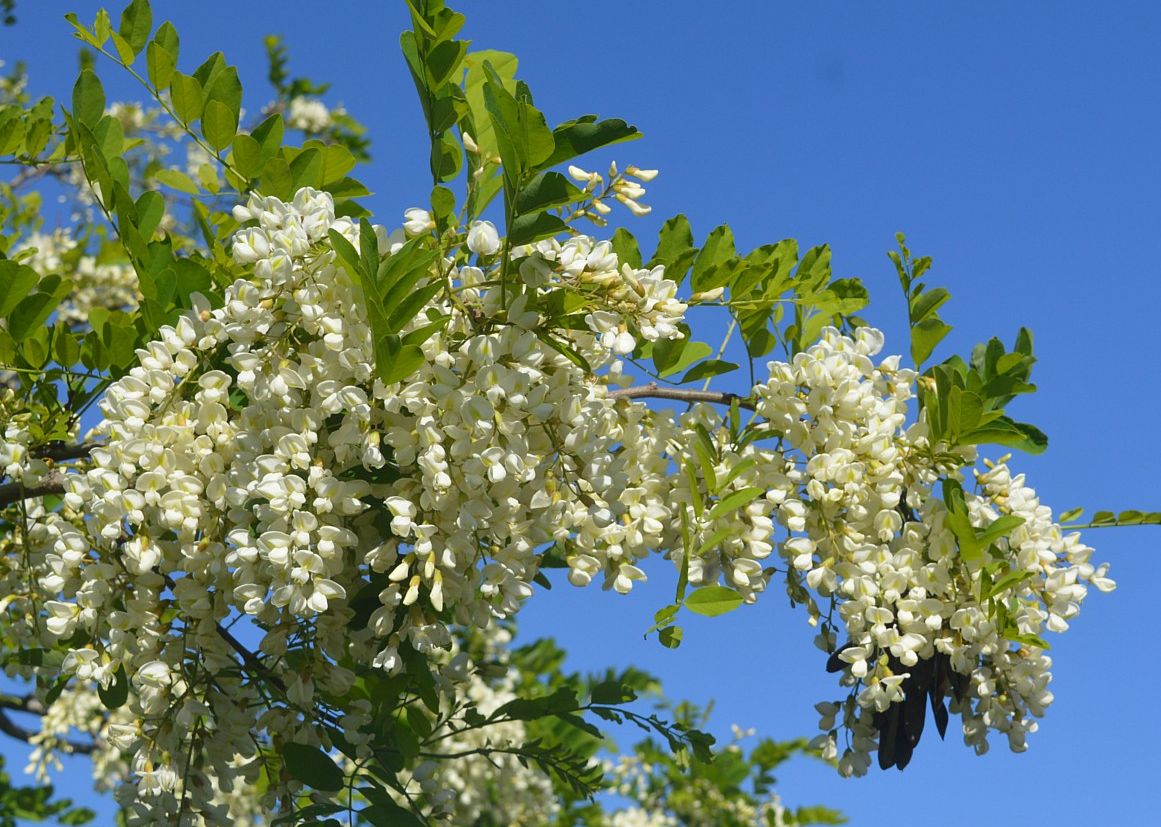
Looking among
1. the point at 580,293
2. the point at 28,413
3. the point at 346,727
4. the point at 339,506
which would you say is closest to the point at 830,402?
the point at 580,293

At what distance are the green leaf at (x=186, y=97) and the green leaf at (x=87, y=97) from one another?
→ 12 centimetres

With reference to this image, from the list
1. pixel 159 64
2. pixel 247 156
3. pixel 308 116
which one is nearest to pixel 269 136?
pixel 247 156

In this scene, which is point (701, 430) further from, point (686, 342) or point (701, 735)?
point (701, 735)

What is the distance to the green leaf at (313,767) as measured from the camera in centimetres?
175

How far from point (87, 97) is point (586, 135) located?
89 centimetres

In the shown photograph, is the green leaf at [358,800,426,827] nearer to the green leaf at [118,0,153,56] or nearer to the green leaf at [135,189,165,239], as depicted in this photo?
the green leaf at [135,189,165,239]

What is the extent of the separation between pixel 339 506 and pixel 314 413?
120 mm

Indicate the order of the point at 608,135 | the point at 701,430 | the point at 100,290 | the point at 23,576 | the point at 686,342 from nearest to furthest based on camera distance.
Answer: the point at 608,135 → the point at 701,430 → the point at 686,342 → the point at 23,576 → the point at 100,290

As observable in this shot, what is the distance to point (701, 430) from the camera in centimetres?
166

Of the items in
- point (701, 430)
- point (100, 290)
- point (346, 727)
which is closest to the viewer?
point (701, 430)

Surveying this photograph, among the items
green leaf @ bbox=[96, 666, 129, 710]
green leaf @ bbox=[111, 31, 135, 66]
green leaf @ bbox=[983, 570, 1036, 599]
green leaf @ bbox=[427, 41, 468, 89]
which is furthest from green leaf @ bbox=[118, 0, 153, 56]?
green leaf @ bbox=[983, 570, 1036, 599]

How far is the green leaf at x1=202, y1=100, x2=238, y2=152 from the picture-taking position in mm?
1747

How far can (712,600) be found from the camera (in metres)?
1.61

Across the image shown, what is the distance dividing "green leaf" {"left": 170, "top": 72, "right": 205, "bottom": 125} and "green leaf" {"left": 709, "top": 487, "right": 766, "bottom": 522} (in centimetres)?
100
